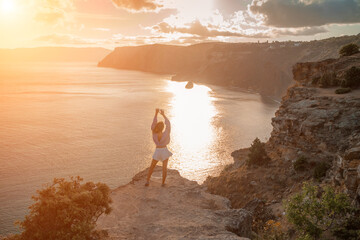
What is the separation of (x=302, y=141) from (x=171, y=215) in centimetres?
2018

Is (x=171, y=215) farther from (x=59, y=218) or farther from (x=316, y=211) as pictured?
(x=316, y=211)

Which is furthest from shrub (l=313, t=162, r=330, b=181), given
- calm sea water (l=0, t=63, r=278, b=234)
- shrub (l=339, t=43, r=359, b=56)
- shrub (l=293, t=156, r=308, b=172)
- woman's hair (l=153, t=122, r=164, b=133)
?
calm sea water (l=0, t=63, r=278, b=234)

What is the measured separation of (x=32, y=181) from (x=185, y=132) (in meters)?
36.1

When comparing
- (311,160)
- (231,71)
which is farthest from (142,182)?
(231,71)

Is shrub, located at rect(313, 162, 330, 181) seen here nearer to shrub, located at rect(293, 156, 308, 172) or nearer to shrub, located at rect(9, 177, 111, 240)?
shrub, located at rect(293, 156, 308, 172)

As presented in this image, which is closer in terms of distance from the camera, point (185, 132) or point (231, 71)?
point (185, 132)

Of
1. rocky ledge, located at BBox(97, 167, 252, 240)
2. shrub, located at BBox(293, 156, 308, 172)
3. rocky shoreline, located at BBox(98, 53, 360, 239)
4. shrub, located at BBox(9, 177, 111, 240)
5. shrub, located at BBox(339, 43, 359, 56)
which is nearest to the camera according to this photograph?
shrub, located at BBox(9, 177, 111, 240)

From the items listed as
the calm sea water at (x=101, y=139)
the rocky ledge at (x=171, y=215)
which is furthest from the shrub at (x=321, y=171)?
the calm sea water at (x=101, y=139)

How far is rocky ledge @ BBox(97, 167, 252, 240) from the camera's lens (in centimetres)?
927

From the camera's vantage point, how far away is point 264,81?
14612 centimetres

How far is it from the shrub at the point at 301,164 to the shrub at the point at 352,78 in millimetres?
8910

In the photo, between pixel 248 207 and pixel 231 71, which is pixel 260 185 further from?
pixel 231 71

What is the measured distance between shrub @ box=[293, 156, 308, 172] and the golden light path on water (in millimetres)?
17273

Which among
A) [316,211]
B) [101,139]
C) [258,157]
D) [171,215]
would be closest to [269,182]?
[258,157]
